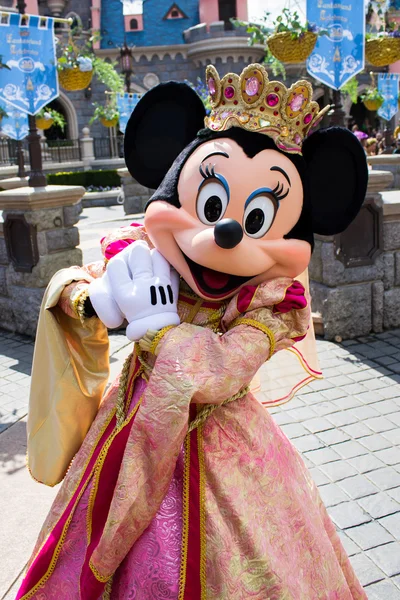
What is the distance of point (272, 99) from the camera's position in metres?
2.00

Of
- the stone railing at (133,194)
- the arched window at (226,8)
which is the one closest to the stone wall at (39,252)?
the stone railing at (133,194)

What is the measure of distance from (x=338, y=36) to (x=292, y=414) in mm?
3416

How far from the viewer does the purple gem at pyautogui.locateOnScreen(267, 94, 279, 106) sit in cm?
199

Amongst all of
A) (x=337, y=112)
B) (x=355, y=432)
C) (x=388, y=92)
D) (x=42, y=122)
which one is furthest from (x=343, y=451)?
(x=42, y=122)

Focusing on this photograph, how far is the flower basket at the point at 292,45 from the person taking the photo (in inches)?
204

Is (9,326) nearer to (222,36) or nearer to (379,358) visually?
(379,358)

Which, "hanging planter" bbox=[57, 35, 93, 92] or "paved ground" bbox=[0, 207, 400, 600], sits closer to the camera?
"paved ground" bbox=[0, 207, 400, 600]

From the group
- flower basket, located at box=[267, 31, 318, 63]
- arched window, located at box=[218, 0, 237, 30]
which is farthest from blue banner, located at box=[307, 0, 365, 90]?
arched window, located at box=[218, 0, 237, 30]

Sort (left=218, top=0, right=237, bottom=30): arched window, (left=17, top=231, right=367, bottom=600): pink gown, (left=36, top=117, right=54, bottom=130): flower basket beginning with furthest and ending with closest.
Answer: (left=218, top=0, right=237, bottom=30): arched window → (left=36, top=117, right=54, bottom=130): flower basket → (left=17, top=231, right=367, bottom=600): pink gown

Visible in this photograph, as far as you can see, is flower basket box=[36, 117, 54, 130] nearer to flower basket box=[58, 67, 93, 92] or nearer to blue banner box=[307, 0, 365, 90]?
flower basket box=[58, 67, 93, 92]

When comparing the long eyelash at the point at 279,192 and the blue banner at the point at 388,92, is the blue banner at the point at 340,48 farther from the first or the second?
the blue banner at the point at 388,92

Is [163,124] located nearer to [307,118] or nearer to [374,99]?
[307,118]

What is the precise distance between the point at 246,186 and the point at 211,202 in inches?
4.9

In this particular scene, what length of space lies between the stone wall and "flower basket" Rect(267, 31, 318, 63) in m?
2.20
